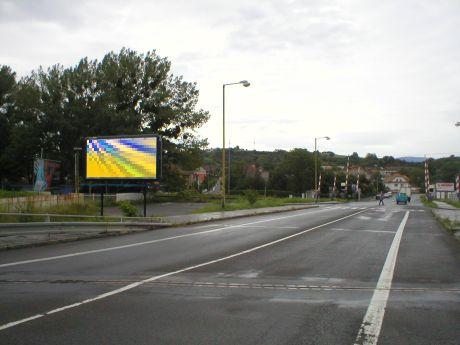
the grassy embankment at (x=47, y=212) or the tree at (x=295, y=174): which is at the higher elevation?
the tree at (x=295, y=174)

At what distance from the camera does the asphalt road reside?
17.8ft

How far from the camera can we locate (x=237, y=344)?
505cm

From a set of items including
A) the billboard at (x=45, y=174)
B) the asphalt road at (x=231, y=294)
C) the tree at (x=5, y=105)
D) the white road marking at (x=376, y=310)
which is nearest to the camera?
the white road marking at (x=376, y=310)

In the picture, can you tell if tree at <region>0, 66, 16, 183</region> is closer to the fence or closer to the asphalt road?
the fence

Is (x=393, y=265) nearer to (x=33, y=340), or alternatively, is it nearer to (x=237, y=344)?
(x=237, y=344)

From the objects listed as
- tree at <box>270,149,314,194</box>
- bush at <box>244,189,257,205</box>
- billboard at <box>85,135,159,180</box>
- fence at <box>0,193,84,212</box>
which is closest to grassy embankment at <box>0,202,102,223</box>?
fence at <box>0,193,84,212</box>

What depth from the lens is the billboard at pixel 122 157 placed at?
950 inches

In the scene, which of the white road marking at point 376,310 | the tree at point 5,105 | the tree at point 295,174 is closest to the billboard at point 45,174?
the tree at point 5,105

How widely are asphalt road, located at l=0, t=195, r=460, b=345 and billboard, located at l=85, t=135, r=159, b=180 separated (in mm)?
10569

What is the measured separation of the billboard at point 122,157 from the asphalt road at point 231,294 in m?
10.6

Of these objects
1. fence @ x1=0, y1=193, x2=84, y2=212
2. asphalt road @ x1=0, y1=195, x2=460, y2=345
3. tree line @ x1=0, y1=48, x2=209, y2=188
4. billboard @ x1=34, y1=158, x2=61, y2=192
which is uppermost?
tree line @ x1=0, y1=48, x2=209, y2=188

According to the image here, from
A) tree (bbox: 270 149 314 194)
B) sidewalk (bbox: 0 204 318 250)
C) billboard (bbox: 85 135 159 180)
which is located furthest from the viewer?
tree (bbox: 270 149 314 194)

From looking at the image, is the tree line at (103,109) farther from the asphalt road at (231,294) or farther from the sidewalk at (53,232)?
the asphalt road at (231,294)

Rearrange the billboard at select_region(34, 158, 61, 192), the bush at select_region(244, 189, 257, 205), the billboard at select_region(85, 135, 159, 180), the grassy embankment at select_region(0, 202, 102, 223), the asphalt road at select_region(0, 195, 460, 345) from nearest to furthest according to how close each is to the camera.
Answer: the asphalt road at select_region(0, 195, 460, 345)
the grassy embankment at select_region(0, 202, 102, 223)
the billboard at select_region(85, 135, 159, 180)
the bush at select_region(244, 189, 257, 205)
the billboard at select_region(34, 158, 61, 192)
